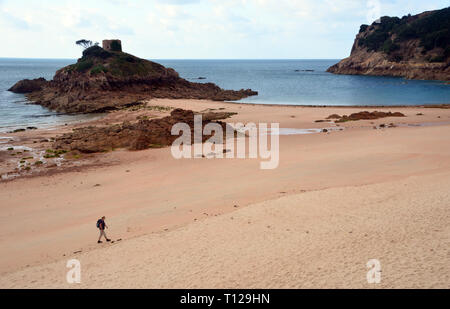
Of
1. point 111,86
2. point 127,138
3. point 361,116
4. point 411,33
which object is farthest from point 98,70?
point 411,33

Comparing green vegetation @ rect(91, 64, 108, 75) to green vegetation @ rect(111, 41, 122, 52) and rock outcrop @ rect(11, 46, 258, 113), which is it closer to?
rock outcrop @ rect(11, 46, 258, 113)

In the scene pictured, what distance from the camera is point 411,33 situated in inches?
4678

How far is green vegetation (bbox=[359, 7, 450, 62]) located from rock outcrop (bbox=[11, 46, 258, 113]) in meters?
70.2

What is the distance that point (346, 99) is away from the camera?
6369 centimetres

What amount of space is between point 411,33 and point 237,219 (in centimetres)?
12820

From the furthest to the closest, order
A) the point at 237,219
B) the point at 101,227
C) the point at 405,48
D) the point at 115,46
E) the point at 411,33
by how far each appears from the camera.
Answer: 1. the point at 411,33
2. the point at 405,48
3. the point at 115,46
4. the point at 237,219
5. the point at 101,227

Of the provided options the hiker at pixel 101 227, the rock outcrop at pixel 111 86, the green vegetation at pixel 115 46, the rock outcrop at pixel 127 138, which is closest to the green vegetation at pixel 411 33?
the rock outcrop at pixel 111 86

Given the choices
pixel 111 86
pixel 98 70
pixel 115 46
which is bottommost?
pixel 111 86

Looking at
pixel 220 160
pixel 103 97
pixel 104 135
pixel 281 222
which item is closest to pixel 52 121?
pixel 103 97

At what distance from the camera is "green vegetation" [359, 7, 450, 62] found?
10700 centimetres

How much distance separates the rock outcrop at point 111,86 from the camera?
5544 cm

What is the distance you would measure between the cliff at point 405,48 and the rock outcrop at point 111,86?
213 feet

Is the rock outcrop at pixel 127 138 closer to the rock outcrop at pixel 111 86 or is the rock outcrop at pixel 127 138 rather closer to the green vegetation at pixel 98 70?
the rock outcrop at pixel 111 86

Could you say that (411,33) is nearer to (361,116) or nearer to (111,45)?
(111,45)
